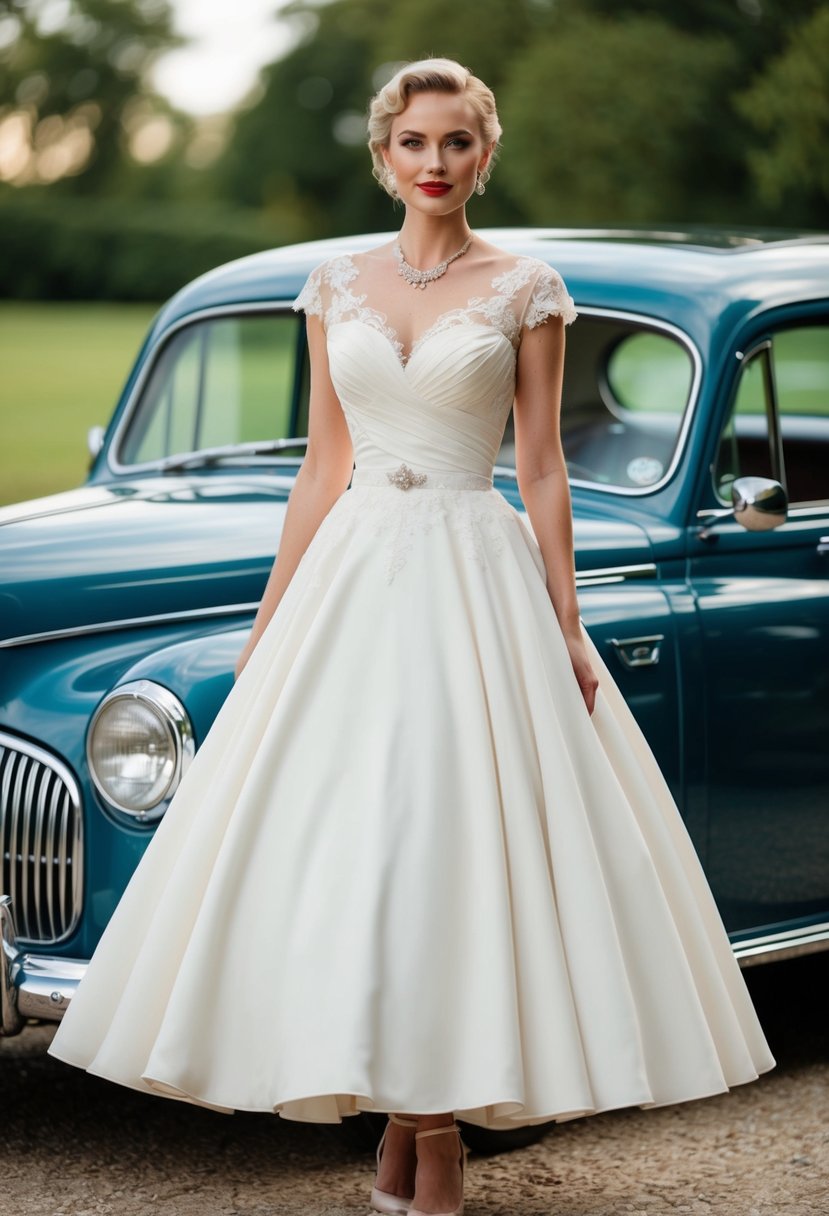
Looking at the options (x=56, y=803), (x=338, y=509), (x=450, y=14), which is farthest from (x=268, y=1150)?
(x=450, y=14)

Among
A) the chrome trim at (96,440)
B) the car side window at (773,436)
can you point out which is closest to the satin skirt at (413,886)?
the car side window at (773,436)

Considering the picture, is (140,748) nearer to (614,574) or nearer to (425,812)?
(425,812)

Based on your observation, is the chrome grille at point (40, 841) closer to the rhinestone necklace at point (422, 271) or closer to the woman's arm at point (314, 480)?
the woman's arm at point (314, 480)

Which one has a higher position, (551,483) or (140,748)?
(551,483)

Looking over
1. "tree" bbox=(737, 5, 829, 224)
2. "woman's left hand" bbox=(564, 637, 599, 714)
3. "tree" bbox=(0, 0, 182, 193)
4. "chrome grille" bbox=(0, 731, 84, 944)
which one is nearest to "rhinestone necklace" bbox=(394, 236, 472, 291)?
"woman's left hand" bbox=(564, 637, 599, 714)

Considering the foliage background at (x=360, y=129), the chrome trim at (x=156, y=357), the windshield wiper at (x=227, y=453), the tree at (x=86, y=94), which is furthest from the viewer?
the tree at (x=86, y=94)

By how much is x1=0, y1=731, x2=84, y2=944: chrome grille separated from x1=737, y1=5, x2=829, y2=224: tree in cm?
1395

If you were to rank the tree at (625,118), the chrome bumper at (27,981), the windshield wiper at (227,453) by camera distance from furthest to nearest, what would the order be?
the tree at (625,118) → the windshield wiper at (227,453) → the chrome bumper at (27,981)

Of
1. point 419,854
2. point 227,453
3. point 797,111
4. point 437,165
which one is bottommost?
point 419,854

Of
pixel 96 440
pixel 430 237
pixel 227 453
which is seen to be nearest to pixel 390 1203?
pixel 430 237

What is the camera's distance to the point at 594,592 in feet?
11.6

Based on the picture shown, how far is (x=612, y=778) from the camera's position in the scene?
2.70 m

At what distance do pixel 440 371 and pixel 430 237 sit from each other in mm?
246

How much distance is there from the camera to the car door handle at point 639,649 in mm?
3459
